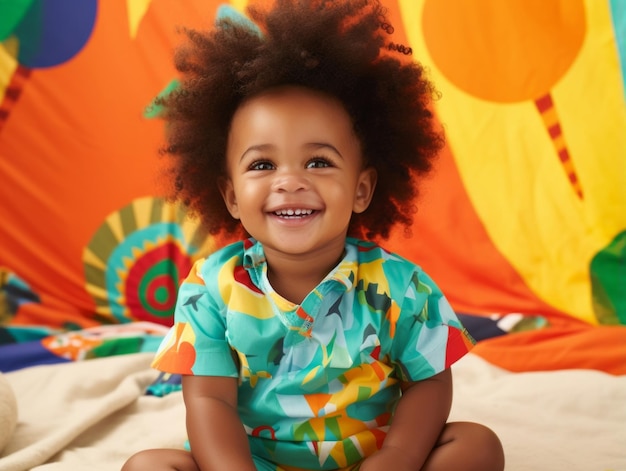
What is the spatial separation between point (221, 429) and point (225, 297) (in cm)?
16

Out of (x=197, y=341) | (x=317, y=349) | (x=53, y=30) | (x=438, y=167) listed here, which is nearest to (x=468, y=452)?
(x=317, y=349)

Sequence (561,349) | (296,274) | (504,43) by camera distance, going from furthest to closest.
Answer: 1. (504,43)
2. (561,349)
3. (296,274)

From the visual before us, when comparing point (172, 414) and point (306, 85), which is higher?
point (306, 85)

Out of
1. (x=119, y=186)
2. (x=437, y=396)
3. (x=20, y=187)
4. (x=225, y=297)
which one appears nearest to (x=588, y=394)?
(x=437, y=396)

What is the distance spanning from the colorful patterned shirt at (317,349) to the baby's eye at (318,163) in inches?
5.0

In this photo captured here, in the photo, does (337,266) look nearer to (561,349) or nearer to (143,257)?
(561,349)

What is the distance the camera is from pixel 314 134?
93cm

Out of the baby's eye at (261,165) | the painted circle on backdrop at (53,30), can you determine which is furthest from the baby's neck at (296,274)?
the painted circle on backdrop at (53,30)

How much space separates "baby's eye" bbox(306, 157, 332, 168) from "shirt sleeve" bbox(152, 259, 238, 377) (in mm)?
206

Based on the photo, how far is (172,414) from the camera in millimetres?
1270

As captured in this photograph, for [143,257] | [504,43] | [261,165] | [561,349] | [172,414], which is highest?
[504,43]

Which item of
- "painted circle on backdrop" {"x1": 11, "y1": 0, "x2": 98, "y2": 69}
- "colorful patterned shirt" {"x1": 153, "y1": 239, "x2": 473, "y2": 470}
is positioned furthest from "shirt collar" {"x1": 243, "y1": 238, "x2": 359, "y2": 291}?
"painted circle on backdrop" {"x1": 11, "y1": 0, "x2": 98, "y2": 69}

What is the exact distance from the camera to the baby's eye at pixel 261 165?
945mm

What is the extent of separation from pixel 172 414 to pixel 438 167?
838mm
